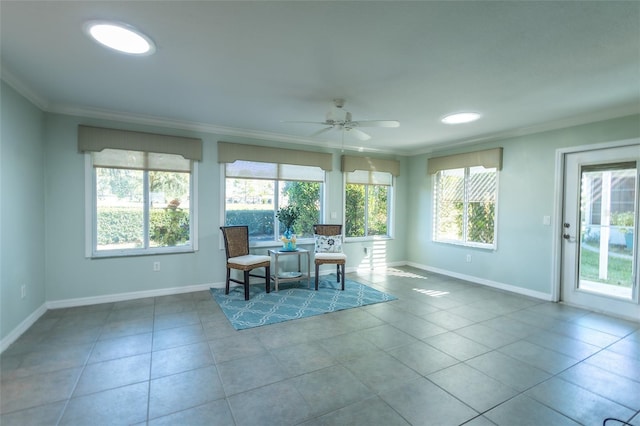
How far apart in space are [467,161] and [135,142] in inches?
201

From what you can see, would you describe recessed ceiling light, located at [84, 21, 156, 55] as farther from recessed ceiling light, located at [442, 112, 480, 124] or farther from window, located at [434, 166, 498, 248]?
window, located at [434, 166, 498, 248]

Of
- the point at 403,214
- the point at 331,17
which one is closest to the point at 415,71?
the point at 331,17

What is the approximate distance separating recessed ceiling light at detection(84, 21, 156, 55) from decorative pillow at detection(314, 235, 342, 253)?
3.46 meters

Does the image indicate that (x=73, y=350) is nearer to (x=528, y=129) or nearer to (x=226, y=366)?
(x=226, y=366)

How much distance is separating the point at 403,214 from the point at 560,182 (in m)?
2.85

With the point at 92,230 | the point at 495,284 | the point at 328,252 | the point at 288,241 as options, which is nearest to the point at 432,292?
the point at 495,284

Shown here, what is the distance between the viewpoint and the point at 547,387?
2215mm

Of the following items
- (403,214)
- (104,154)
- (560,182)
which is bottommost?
(403,214)

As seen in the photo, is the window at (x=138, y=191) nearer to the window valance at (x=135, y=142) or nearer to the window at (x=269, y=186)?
the window valance at (x=135, y=142)

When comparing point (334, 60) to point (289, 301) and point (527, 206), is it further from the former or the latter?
point (527, 206)

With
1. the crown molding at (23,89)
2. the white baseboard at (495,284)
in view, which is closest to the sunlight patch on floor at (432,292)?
the white baseboard at (495,284)

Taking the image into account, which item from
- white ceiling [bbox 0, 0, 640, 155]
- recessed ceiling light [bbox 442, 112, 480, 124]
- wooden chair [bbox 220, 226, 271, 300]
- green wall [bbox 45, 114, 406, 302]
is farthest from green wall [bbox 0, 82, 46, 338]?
recessed ceiling light [bbox 442, 112, 480, 124]

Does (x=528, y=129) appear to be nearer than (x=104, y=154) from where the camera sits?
No

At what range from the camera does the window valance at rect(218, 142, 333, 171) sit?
460 cm
